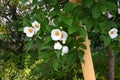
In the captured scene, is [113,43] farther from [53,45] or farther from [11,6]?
[11,6]

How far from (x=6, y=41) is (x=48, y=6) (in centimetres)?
182

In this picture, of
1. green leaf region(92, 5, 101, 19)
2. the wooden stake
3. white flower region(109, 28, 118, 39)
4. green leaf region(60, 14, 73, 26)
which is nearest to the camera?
green leaf region(60, 14, 73, 26)

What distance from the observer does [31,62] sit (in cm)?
355

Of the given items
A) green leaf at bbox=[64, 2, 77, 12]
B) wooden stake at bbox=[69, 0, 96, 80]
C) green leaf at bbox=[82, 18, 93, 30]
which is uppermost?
green leaf at bbox=[64, 2, 77, 12]

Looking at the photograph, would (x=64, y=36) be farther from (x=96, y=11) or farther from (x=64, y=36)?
(x=96, y=11)

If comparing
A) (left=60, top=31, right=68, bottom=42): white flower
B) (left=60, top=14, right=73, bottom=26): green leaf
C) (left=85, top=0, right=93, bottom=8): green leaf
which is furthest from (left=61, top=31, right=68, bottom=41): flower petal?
(left=85, top=0, right=93, bottom=8): green leaf

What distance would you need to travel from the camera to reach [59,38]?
6.64 feet

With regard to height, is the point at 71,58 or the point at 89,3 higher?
the point at 89,3

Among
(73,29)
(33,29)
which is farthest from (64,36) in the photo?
(33,29)

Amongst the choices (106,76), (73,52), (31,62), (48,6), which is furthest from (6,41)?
(73,52)

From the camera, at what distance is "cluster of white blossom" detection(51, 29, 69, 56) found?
6.59 feet

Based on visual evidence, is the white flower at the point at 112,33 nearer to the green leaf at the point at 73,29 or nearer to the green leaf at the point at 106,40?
the green leaf at the point at 106,40

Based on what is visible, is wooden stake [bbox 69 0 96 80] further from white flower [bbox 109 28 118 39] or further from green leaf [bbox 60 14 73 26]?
green leaf [bbox 60 14 73 26]

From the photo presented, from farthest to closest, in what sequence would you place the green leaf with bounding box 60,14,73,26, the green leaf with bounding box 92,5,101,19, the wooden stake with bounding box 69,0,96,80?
the wooden stake with bounding box 69,0,96,80 < the green leaf with bounding box 92,5,101,19 < the green leaf with bounding box 60,14,73,26
